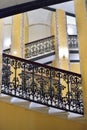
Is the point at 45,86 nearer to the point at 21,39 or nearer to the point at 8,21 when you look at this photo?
the point at 21,39

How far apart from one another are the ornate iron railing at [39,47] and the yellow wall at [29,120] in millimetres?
7214

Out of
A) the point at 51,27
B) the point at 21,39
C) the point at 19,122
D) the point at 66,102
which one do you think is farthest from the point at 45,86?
the point at 51,27

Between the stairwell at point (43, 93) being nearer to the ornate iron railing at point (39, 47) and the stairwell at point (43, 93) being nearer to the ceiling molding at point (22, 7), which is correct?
the ceiling molding at point (22, 7)

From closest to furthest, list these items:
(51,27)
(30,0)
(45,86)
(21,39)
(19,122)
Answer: (30,0), (19,122), (45,86), (21,39), (51,27)

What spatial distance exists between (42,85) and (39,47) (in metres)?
7.40

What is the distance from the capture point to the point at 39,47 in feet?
45.1

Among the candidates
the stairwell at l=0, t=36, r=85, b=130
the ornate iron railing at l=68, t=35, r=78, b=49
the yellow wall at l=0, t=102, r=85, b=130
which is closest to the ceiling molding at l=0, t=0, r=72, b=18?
the stairwell at l=0, t=36, r=85, b=130

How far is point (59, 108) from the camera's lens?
6.08m

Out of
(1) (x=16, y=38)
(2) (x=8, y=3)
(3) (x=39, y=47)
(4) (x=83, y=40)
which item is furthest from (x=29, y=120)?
(3) (x=39, y=47)

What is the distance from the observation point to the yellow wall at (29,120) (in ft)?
19.2

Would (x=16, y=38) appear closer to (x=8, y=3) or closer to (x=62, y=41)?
(x=62, y=41)

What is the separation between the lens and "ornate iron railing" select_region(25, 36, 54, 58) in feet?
43.7

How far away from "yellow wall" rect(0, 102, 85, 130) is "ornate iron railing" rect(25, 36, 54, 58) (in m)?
7.21

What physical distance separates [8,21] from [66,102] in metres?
9.67
